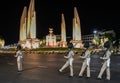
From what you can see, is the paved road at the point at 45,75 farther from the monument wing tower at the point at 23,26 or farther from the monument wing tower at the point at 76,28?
the monument wing tower at the point at 76,28

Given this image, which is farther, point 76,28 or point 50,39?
point 50,39

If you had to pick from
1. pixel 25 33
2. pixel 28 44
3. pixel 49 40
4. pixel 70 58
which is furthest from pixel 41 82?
pixel 49 40

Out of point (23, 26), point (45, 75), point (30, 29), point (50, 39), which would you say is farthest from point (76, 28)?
point (45, 75)

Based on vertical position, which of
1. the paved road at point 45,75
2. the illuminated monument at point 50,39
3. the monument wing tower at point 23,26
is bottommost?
the paved road at point 45,75

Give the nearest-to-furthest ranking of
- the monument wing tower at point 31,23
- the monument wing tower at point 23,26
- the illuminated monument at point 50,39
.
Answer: the monument wing tower at point 31,23 < the monument wing tower at point 23,26 < the illuminated monument at point 50,39

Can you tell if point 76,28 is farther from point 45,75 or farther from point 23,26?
point 45,75

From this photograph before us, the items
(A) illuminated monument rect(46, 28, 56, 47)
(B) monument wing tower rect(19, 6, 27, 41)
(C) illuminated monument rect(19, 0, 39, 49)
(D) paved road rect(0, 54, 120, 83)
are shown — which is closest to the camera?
(D) paved road rect(0, 54, 120, 83)

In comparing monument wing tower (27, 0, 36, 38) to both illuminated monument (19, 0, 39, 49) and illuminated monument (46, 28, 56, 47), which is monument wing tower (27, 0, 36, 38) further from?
illuminated monument (46, 28, 56, 47)

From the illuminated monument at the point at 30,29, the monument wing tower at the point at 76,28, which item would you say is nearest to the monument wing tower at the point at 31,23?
the illuminated monument at the point at 30,29

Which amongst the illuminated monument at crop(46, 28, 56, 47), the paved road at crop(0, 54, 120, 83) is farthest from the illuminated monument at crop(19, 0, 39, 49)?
the paved road at crop(0, 54, 120, 83)

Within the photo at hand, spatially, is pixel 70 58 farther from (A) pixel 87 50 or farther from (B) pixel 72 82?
(B) pixel 72 82

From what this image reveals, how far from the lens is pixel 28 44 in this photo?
100188 millimetres

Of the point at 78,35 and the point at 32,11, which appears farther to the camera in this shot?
the point at 78,35

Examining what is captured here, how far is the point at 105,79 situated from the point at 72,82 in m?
1.65
